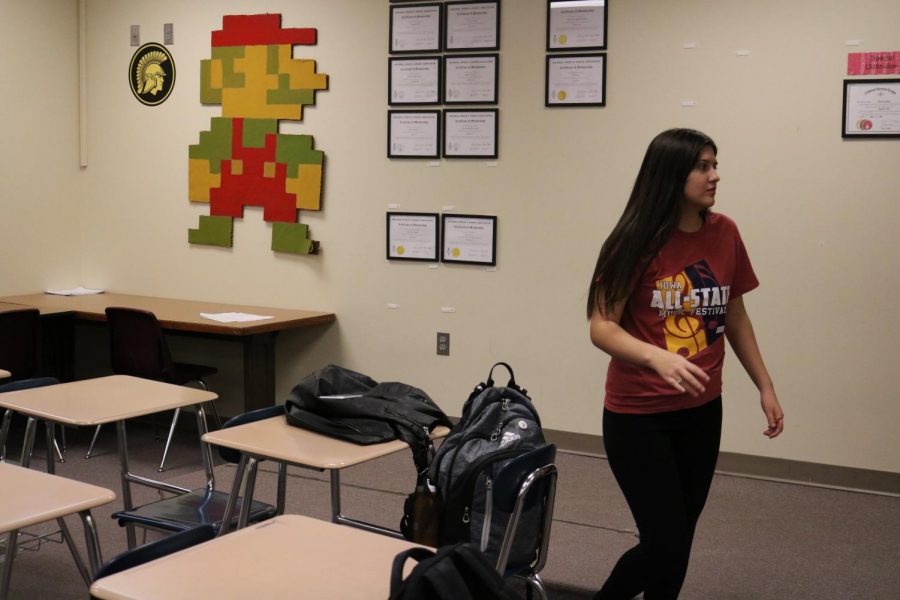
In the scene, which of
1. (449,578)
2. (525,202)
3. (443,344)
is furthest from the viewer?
(443,344)

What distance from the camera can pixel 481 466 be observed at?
2416mm

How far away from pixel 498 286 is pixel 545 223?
0.41m

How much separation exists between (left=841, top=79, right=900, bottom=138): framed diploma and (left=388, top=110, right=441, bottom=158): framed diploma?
1999 mm

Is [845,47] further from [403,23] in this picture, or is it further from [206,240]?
[206,240]

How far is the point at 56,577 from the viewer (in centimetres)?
339

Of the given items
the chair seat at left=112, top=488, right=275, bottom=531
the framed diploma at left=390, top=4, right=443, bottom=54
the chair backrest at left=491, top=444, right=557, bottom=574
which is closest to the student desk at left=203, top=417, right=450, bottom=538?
the chair seat at left=112, top=488, right=275, bottom=531

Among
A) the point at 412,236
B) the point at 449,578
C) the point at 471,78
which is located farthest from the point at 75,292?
the point at 449,578

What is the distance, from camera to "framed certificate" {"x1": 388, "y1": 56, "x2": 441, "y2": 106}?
515 centimetres

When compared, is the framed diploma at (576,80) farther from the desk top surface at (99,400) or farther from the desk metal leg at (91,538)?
the desk metal leg at (91,538)

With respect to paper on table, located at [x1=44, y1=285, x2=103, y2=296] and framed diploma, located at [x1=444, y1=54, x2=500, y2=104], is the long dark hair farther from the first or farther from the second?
paper on table, located at [x1=44, y1=285, x2=103, y2=296]

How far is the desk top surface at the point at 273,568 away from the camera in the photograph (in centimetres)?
164

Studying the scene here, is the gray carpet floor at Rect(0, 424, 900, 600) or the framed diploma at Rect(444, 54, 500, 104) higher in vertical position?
the framed diploma at Rect(444, 54, 500, 104)

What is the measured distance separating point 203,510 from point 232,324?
190cm

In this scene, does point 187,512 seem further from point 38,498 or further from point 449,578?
point 449,578
